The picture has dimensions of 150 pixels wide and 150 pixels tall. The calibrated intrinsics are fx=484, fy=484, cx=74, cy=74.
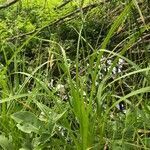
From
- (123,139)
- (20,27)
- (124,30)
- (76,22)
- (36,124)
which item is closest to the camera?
(123,139)

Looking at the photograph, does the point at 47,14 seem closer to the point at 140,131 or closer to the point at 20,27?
the point at 20,27

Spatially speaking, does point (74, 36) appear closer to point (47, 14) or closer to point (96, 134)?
point (47, 14)

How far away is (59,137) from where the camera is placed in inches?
56.0

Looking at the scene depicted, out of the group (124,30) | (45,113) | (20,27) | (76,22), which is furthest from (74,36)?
(45,113)

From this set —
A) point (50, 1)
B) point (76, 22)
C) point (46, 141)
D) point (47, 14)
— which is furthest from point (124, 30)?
point (50, 1)

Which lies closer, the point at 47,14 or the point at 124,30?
the point at 124,30

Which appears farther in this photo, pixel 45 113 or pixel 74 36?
pixel 74 36

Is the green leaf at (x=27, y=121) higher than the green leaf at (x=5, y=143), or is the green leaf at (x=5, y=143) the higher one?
the green leaf at (x=27, y=121)

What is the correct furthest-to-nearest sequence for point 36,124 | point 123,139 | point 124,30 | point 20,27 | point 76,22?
point 20,27, point 76,22, point 124,30, point 36,124, point 123,139

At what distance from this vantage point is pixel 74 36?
410cm

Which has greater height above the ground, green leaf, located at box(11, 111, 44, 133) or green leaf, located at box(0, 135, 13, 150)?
green leaf, located at box(11, 111, 44, 133)

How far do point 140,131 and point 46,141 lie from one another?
27 cm

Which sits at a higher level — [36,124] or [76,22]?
[36,124]

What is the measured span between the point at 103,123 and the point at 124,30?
95cm
